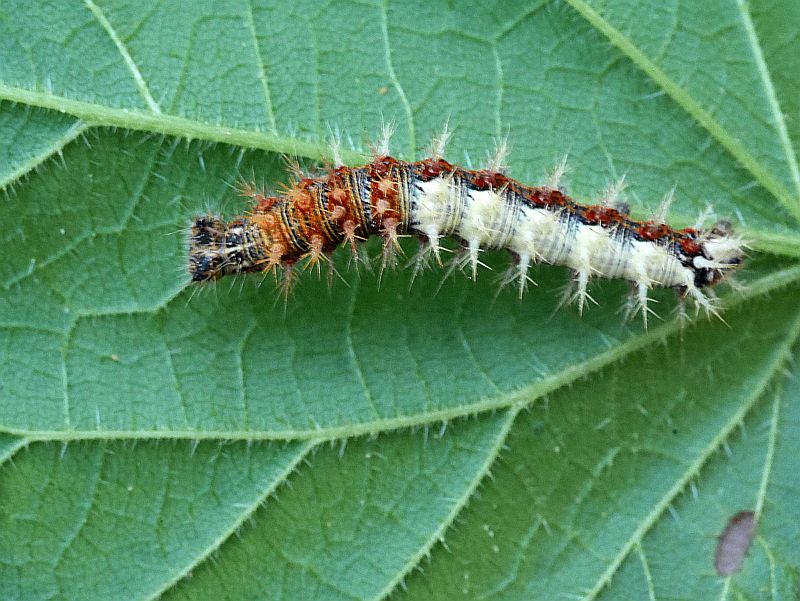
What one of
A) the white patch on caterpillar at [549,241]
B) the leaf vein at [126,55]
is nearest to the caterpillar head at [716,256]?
the white patch on caterpillar at [549,241]

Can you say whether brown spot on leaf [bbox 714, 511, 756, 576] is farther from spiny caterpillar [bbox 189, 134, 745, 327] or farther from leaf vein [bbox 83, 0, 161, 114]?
leaf vein [bbox 83, 0, 161, 114]

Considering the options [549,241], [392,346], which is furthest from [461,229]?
[392,346]

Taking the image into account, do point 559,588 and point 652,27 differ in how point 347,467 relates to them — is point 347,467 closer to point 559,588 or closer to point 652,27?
point 559,588

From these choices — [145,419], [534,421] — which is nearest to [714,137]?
[534,421]

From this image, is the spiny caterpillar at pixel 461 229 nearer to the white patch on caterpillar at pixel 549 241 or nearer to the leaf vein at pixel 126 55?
the white patch on caterpillar at pixel 549 241

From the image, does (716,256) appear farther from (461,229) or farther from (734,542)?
(734,542)
